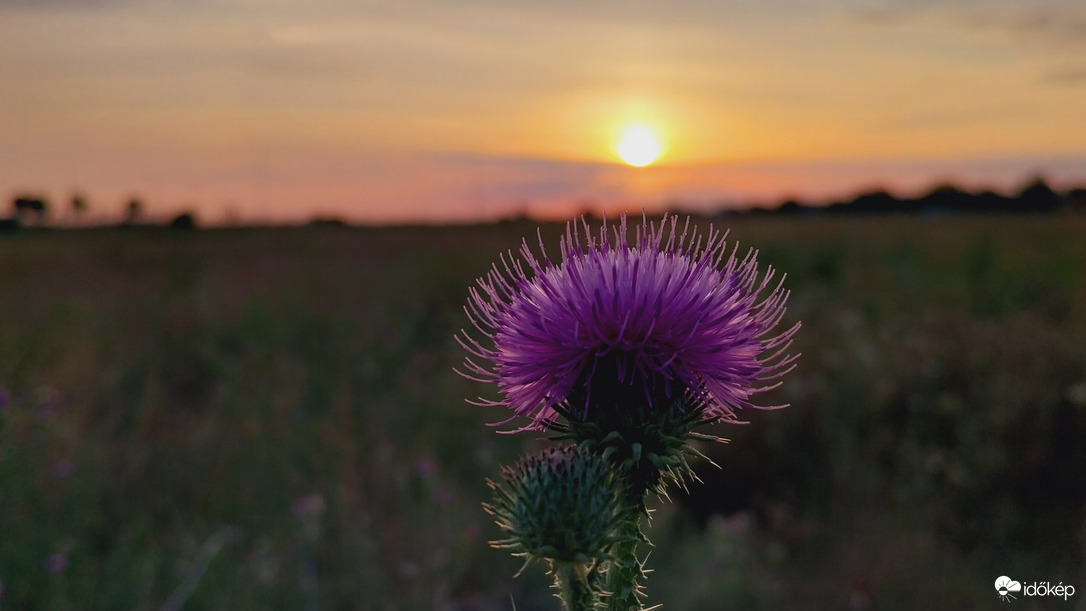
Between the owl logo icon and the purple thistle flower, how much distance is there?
151 inches

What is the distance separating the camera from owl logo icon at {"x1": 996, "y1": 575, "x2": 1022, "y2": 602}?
16.2 ft

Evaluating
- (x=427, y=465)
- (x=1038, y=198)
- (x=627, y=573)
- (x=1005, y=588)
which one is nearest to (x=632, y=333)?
(x=627, y=573)

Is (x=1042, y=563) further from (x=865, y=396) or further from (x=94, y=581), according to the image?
(x=94, y=581)

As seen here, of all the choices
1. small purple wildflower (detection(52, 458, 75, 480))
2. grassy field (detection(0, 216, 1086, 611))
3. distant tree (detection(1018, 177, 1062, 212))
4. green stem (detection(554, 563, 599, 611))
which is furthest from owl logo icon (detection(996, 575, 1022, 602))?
distant tree (detection(1018, 177, 1062, 212))

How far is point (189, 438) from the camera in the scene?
636cm

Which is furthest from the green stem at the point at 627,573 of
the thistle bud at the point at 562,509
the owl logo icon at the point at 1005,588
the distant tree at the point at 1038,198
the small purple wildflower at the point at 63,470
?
the distant tree at the point at 1038,198

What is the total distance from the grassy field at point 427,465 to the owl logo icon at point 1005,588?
82 millimetres

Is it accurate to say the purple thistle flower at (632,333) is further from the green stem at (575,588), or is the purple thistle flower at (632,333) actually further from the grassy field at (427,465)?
the grassy field at (427,465)

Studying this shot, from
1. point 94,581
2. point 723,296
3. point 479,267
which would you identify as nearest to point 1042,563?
point 723,296

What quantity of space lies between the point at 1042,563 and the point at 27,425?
659cm

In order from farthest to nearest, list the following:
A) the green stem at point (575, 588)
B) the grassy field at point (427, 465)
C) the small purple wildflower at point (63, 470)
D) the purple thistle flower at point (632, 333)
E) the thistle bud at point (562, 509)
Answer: the small purple wildflower at point (63, 470) → the grassy field at point (427, 465) → the purple thistle flower at point (632, 333) → the thistle bud at point (562, 509) → the green stem at point (575, 588)

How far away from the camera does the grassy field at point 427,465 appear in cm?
486

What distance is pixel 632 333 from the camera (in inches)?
82.1

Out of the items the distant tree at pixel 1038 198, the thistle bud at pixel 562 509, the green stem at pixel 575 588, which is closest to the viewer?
the green stem at pixel 575 588
